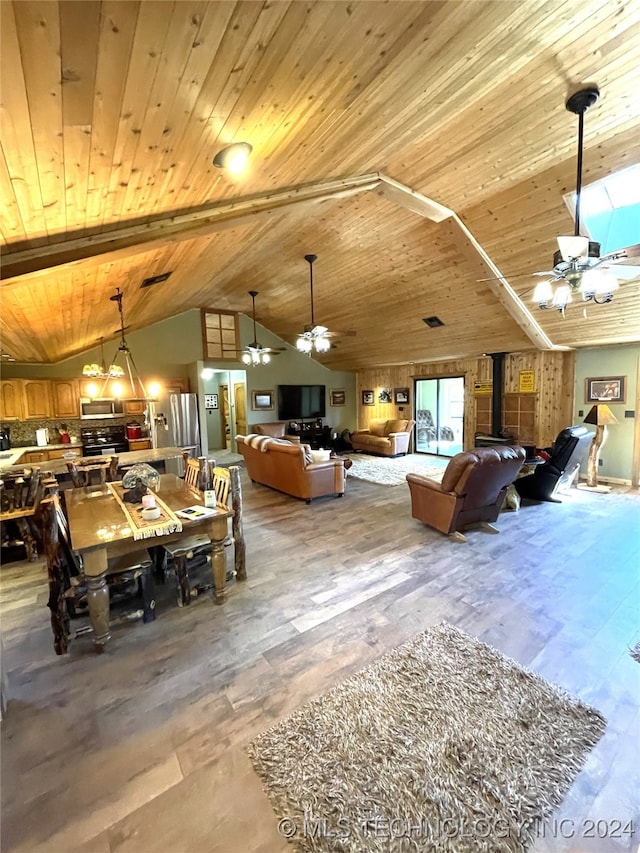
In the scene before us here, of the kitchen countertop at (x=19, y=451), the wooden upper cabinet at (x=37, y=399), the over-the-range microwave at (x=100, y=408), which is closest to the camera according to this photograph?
the kitchen countertop at (x=19, y=451)

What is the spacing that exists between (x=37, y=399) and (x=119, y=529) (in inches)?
214

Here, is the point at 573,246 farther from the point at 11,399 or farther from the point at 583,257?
the point at 11,399

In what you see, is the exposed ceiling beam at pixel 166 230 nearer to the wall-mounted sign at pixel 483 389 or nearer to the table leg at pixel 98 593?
the table leg at pixel 98 593

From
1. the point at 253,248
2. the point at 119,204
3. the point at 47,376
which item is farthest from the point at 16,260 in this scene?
the point at 47,376

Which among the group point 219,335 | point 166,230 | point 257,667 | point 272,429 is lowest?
point 257,667

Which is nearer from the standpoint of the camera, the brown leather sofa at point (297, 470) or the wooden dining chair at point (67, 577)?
the wooden dining chair at point (67, 577)

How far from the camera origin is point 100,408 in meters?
7.09

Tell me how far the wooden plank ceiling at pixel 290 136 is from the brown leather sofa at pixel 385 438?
4831 millimetres

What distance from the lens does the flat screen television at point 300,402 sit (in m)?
10.4

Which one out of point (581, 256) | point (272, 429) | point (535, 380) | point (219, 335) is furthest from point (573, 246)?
point (219, 335)

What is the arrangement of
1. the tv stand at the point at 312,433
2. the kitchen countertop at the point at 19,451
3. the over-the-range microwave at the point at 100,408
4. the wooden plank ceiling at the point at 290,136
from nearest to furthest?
1. the wooden plank ceiling at the point at 290,136
2. the kitchen countertop at the point at 19,451
3. the over-the-range microwave at the point at 100,408
4. the tv stand at the point at 312,433

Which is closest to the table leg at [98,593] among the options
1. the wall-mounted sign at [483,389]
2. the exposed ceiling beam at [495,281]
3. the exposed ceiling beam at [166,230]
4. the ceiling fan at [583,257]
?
the exposed ceiling beam at [166,230]

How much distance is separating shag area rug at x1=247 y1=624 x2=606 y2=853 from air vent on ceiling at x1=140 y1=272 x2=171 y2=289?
4614mm

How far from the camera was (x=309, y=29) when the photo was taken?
1371 mm
